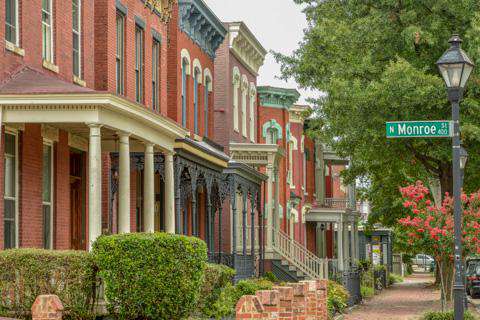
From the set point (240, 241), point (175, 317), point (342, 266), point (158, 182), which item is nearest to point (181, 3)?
point (158, 182)

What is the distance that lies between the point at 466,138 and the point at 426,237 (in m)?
6.50

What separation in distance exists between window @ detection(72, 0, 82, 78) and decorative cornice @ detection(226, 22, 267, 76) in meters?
16.7

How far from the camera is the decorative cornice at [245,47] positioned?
130 ft

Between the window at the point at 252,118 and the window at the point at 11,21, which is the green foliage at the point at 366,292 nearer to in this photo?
the window at the point at 252,118

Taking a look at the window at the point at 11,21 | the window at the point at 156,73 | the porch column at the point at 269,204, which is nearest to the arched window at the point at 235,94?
the porch column at the point at 269,204

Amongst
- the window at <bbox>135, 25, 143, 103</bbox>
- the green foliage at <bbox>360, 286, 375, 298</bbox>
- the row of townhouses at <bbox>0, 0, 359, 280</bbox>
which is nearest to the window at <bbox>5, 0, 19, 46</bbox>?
the row of townhouses at <bbox>0, 0, 359, 280</bbox>

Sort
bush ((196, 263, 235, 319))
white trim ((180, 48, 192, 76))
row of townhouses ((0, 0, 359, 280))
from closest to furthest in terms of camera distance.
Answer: row of townhouses ((0, 0, 359, 280)) → bush ((196, 263, 235, 319)) → white trim ((180, 48, 192, 76))

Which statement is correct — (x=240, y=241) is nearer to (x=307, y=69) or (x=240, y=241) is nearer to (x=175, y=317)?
(x=307, y=69)

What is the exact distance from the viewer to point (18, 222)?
19.6 metres

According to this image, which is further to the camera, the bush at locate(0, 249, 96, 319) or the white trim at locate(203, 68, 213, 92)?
the white trim at locate(203, 68, 213, 92)

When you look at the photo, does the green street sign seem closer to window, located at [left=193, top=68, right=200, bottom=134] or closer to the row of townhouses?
the row of townhouses

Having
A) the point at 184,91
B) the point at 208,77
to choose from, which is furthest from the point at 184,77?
the point at 208,77

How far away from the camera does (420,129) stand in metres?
17.4

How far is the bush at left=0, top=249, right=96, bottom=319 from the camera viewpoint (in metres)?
16.3
